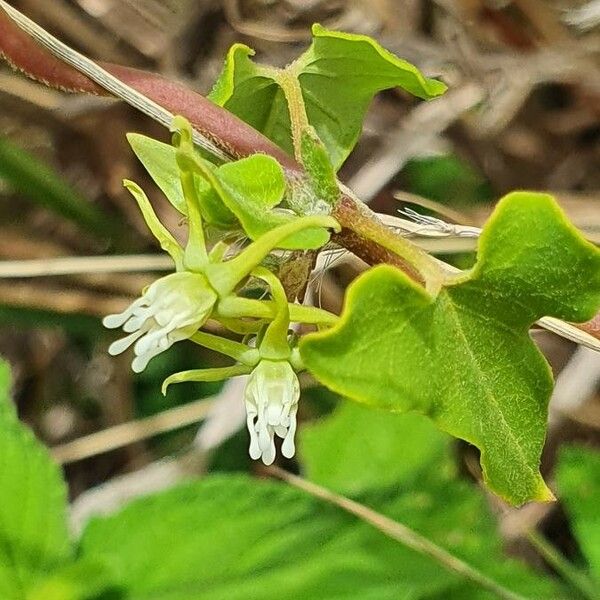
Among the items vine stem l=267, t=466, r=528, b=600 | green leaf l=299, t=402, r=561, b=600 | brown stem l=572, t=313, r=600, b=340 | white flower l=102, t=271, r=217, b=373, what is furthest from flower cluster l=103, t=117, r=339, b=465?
green leaf l=299, t=402, r=561, b=600

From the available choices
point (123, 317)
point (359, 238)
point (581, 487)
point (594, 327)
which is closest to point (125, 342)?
point (123, 317)

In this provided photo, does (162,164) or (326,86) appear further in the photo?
(326,86)

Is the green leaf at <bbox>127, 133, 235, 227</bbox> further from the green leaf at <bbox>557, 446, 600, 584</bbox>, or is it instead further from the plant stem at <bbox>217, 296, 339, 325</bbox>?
the green leaf at <bbox>557, 446, 600, 584</bbox>

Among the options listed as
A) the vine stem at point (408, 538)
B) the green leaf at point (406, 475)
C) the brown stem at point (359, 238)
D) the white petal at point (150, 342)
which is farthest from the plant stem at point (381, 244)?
the green leaf at point (406, 475)

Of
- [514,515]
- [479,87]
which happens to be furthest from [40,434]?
[479,87]

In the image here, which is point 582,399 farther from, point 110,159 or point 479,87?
point 110,159

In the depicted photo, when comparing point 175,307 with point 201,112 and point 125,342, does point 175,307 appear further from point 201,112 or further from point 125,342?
point 201,112

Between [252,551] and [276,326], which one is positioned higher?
[276,326]
